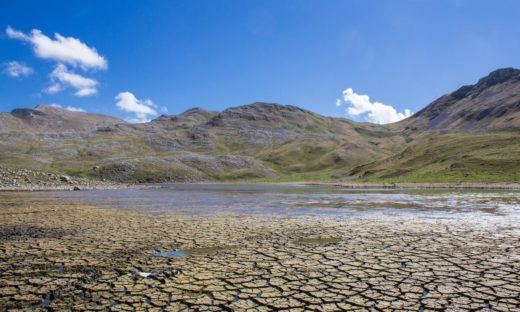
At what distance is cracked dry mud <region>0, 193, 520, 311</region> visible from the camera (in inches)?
359

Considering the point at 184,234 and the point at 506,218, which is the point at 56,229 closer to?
the point at 184,234

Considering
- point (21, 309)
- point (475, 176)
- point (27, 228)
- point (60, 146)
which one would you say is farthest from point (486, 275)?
point (60, 146)

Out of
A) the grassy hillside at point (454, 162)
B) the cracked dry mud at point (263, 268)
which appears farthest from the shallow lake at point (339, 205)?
the grassy hillside at point (454, 162)

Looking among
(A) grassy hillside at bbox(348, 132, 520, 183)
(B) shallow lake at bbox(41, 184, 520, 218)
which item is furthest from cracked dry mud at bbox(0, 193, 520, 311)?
(A) grassy hillside at bbox(348, 132, 520, 183)

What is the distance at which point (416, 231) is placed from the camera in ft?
64.2

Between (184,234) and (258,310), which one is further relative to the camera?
(184,234)

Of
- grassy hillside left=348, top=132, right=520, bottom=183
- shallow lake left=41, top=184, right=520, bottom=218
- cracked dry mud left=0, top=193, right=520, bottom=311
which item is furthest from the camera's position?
grassy hillside left=348, top=132, right=520, bottom=183

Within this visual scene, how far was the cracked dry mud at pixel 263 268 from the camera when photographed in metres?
9.12

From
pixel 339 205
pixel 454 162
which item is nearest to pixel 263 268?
pixel 339 205

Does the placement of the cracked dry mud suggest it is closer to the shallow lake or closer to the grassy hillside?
the shallow lake

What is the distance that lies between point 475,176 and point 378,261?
8335 cm

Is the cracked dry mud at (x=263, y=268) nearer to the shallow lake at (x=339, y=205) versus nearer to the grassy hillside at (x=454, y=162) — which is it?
the shallow lake at (x=339, y=205)

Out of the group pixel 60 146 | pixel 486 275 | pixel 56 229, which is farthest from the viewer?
pixel 60 146

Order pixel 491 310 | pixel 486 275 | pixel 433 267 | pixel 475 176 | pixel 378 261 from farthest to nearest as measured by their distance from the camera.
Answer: pixel 475 176 → pixel 378 261 → pixel 433 267 → pixel 486 275 → pixel 491 310
